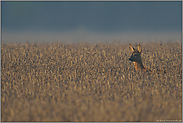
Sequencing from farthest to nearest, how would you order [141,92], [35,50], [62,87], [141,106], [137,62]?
1. [35,50]
2. [137,62]
3. [62,87]
4. [141,92]
5. [141,106]

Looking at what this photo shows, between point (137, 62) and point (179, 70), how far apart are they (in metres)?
2.12

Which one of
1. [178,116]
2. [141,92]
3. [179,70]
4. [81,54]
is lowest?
Result: [178,116]

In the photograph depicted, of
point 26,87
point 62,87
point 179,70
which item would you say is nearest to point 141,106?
point 62,87

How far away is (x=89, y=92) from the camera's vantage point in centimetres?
764

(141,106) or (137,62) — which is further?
(137,62)

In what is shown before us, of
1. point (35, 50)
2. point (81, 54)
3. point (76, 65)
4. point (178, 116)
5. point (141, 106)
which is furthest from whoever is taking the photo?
point (35, 50)

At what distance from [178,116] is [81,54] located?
10.5 m

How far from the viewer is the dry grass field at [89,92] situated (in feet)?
19.0

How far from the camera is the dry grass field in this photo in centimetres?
579

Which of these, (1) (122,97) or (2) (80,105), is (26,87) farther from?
(1) (122,97)

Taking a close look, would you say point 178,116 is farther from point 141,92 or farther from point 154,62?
point 154,62

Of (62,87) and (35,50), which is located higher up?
(35,50)

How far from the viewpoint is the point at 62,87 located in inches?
328

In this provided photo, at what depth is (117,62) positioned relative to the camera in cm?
1353
